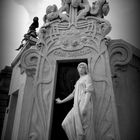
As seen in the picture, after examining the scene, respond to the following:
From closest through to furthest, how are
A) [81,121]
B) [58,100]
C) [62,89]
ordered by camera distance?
[81,121]
[58,100]
[62,89]

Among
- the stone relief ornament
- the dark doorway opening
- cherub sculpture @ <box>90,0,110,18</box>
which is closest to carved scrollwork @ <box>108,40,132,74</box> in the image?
the stone relief ornament

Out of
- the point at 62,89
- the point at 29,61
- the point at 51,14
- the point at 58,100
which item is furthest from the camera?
the point at 51,14

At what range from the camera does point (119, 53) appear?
16.3ft

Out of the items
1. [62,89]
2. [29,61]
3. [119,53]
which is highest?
[119,53]

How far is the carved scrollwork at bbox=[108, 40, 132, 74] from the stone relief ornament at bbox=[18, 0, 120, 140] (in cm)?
23

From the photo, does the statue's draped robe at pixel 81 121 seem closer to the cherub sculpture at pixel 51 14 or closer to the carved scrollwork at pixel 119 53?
the carved scrollwork at pixel 119 53

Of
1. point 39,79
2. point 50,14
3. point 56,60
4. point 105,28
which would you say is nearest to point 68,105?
point 39,79

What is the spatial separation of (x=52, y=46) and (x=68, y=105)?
7.78 feet

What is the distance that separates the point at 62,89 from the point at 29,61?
1.75 metres

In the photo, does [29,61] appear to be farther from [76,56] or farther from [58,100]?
[58,100]

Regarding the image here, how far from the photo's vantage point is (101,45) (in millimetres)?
5090

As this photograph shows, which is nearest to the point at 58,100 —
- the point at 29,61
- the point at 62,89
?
the point at 62,89

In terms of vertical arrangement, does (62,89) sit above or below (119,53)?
below

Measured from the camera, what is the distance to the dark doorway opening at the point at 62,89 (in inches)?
174
